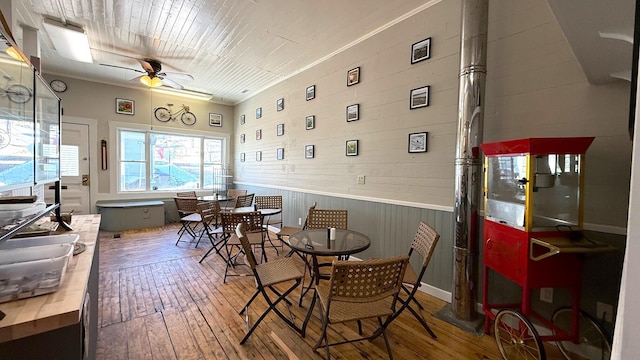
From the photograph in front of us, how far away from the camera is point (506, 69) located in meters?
2.35

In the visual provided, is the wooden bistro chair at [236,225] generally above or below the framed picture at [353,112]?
below

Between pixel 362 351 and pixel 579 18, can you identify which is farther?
pixel 362 351

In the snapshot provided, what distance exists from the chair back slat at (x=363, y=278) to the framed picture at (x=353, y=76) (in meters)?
→ 2.81

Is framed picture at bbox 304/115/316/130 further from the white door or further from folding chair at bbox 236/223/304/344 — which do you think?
the white door

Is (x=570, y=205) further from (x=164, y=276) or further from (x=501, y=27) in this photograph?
(x=164, y=276)

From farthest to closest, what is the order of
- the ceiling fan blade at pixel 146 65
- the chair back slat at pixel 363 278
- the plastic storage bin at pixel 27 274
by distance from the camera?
the ceiling fan blade at pixel 146 65
the chair back slat at pixel 363 278
the plastic storage bin at pixel 27 274

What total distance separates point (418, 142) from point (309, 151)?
2172 mm

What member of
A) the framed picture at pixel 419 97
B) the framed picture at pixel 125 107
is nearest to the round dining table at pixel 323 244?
the framed picture at pixel 419 97

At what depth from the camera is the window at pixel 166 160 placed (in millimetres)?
6297

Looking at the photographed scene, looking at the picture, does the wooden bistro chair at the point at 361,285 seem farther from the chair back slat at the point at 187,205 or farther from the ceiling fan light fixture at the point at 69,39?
the ceiling fan light fixture at the point at 69,39

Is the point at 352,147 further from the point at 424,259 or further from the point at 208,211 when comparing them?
the point at 208,211

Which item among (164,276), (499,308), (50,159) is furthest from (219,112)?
(499,308)

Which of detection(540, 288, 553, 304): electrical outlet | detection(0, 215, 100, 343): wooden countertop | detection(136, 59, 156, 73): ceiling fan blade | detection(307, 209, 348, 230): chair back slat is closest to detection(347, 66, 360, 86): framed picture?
detection(307, 209, 348, 230): chair back slat

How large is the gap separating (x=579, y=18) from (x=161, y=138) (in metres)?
7.51
